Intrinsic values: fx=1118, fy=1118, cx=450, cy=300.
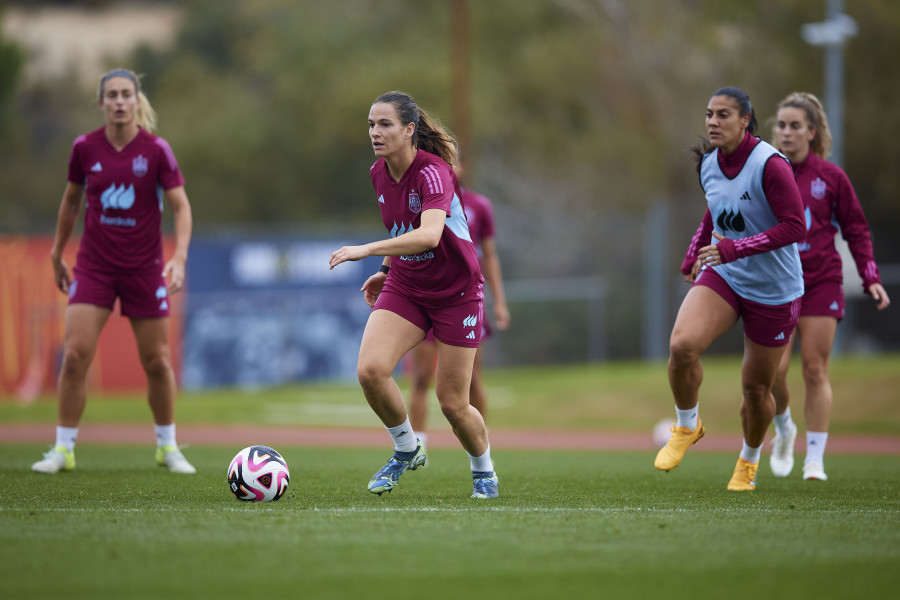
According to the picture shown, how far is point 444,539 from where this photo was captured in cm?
507

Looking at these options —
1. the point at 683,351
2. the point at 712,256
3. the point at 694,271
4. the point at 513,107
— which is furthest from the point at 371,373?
the point at 513,107

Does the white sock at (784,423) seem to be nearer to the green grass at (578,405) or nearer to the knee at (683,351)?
the knee at (683,351)

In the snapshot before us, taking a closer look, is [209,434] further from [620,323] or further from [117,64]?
[117,64]

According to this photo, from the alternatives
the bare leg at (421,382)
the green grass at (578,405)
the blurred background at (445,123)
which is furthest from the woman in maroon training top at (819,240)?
the green grass at (578,405)

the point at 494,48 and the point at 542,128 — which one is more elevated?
the point at 494,48

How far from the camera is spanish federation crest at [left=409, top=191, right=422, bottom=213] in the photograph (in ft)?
20.9

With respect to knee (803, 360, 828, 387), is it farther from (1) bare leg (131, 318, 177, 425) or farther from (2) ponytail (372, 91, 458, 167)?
(1) bare leg (131, 318, 177, 425)

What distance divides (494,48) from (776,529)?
1417 inches

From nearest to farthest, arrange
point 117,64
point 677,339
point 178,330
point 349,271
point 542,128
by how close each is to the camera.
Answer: point 677,339 → point 178,330 → point 349,271 → point 542,128 → point 117,64

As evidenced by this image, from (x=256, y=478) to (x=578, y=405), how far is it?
1145 centimetres

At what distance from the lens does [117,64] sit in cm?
4612

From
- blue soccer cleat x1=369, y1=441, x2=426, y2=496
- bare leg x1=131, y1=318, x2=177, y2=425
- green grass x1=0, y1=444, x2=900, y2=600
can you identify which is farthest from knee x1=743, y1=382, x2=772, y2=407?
bare leg x1=131, y1=318, x2=177, y2=425

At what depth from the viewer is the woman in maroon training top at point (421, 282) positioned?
6.28 meters

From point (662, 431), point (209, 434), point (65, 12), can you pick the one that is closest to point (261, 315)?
point (209, 434)
